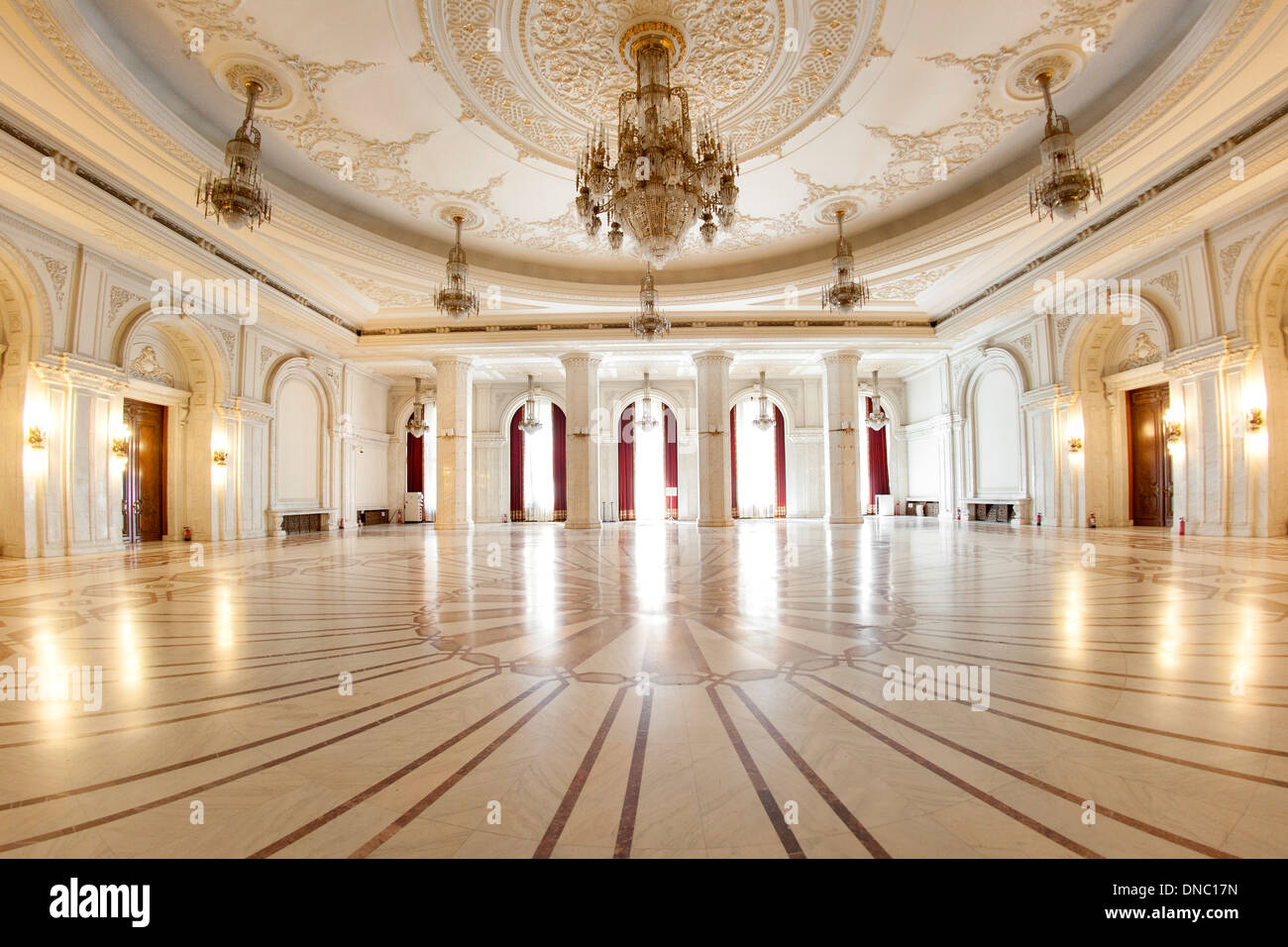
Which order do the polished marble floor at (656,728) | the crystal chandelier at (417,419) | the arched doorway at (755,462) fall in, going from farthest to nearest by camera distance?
1. the arched doorway at (755,462)
2. the crystal chandelier at (417,419)
3. the polished marble floor at (656,728)

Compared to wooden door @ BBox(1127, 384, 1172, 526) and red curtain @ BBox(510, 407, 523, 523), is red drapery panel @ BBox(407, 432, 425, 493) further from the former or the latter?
wooden door @ BBox(1127, 384, 1172, 526)

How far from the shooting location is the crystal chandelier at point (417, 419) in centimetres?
1791

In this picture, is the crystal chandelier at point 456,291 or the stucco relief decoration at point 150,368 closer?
the crystal chandelier at point 456,291

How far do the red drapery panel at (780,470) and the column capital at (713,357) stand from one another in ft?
19.3

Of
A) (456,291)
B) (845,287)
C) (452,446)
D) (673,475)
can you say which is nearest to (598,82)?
(456,291)

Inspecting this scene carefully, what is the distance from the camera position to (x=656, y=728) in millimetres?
1985

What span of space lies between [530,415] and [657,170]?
13874 mm

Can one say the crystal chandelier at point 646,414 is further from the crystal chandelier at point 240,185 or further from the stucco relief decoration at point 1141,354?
the crystal chandelier at point 240,185

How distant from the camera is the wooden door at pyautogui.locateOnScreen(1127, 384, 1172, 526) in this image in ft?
36.4

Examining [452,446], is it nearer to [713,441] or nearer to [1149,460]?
[713,441]

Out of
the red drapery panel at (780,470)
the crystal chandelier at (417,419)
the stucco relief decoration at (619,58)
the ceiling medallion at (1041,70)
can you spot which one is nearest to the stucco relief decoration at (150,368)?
the crystal chandelier at (417,419)

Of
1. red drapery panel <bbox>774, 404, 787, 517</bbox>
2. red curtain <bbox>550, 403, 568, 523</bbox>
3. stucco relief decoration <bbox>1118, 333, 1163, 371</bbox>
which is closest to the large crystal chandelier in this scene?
stucco relief decoration <bbox>1118, 333, 1163, 371</bbox>

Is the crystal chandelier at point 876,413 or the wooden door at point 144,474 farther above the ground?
the crystal chandelier at point 876,413

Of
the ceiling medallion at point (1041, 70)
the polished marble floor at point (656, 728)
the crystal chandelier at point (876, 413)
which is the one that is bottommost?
the polished marble floor at point (656, 728)
